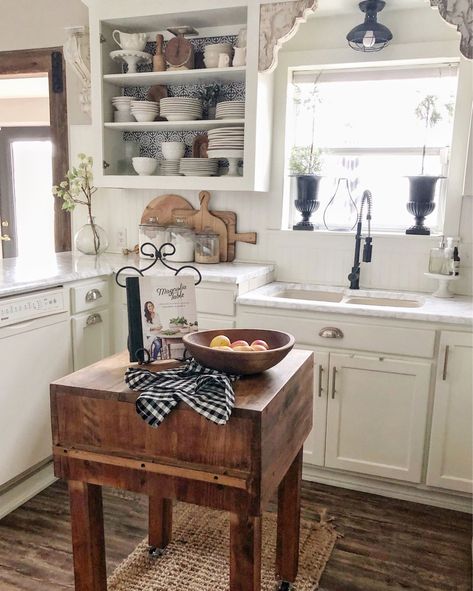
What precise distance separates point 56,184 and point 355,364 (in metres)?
2.25

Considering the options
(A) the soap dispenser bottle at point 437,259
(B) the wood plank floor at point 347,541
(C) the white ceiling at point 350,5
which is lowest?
(B) the wood plank floor at point 347,541

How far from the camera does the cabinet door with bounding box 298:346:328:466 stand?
8.27ft

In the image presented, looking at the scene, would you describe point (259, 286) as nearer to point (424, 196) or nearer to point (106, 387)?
point (424, 196)

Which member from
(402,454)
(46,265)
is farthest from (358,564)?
(46,265)

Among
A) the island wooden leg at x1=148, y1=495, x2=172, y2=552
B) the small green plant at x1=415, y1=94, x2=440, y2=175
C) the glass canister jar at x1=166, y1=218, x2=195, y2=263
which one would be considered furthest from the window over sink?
the island wooden leg at x1=148, y1=495, x2=172, y2=552

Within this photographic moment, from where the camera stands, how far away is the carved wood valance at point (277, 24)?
2604 millimetres

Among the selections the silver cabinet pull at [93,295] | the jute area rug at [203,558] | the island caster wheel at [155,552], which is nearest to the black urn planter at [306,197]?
the silver cabinet pull at [93,295]

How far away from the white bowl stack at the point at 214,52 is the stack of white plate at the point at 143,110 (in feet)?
1.30

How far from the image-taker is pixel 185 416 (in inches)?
50.3

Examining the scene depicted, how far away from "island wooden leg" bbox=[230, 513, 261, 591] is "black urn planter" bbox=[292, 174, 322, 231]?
6.67ft

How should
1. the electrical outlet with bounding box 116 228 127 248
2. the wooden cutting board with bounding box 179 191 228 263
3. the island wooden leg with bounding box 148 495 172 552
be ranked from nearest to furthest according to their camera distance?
the island wooden leg with bounding box 148 495 172 552 < the wooden cutting board with bounding box 179 191 228 263 < the electrical outlet with bounding box 116 228 127 248

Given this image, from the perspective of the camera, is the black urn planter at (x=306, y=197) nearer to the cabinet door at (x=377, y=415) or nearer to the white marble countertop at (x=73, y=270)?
the white marble countertop at (x=73, y=270)

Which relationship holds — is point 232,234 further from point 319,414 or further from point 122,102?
point 319,414

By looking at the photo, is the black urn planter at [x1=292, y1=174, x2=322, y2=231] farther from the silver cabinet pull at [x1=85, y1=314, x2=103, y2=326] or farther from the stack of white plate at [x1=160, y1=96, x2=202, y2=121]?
the silver cabinet pull at [x1=85, y1=314, x2=103, y2=326]
